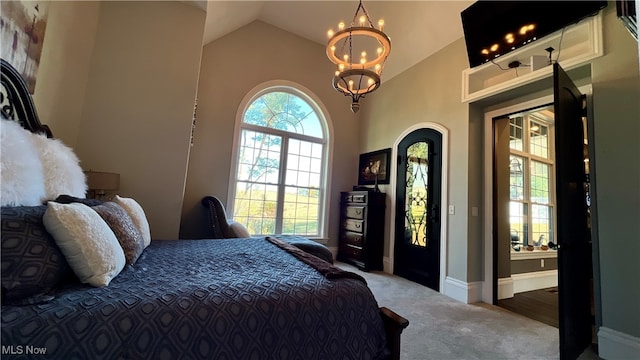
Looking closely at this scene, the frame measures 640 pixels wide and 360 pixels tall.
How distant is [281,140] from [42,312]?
14.2ft

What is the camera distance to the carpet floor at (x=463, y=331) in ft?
6.78

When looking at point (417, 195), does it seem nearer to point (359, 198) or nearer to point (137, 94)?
point (359, 198)

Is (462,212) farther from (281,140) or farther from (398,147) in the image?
(281,140)

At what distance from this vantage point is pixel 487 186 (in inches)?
135

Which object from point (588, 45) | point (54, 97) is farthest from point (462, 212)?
point (54, 97)

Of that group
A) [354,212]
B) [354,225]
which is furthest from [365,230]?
[354,212]

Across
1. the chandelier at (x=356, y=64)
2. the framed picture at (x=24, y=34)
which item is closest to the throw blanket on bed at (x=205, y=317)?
the framed picture at (x=24, y=34)

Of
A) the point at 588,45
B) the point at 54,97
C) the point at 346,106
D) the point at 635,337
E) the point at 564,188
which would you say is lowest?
the point at 635,337

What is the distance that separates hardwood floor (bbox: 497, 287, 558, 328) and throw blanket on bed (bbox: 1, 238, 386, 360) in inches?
106

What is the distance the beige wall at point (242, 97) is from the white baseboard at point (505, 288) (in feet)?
8.70

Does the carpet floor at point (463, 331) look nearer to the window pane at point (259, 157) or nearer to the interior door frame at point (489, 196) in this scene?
the interior door frame at point (489, 196)

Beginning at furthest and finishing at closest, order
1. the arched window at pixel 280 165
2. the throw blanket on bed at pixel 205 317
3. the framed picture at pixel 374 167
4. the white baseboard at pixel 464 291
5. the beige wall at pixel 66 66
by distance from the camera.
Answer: the framed picture at pixel 374 167
the arched window at pixel 280 165
the white baseboard at pixel 464 291
the beige wall at pixel 66 66
the throw blanket on bed at pixel 205 317

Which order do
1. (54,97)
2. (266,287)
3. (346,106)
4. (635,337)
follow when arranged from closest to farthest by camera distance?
(266,287)
(635,337)
(54,97)
(346,106)

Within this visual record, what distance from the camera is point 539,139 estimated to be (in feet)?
16.1
